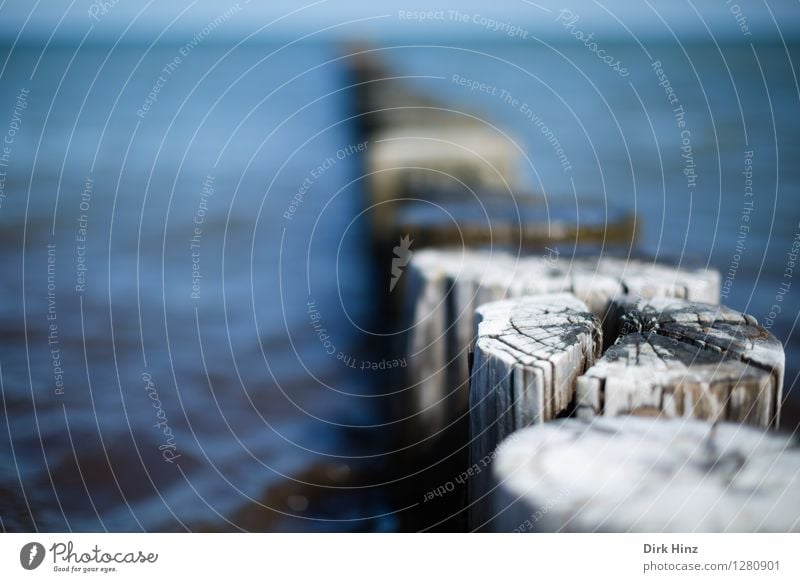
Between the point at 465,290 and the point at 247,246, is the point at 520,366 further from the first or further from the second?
the point at 247,246

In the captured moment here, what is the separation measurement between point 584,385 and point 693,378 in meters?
0.10

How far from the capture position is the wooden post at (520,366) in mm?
701

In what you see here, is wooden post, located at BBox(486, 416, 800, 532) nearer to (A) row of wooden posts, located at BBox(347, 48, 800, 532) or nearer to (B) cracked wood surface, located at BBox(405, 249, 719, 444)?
(A) row of wooden posts, located at BBox(347, 48, 800, 532)

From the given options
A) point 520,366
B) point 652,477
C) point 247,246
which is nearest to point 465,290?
point 520,366

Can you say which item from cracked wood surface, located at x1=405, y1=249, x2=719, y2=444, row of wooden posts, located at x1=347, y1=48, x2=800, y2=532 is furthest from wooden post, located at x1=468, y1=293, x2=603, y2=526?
cracked wood surface, located at x1=405, y1=249, x2=719, y2=444

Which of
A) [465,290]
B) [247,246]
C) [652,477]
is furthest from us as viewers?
[247,246]

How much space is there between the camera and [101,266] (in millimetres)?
1652

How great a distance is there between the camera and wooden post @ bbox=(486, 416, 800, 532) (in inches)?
24.5

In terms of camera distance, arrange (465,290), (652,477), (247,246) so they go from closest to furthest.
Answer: (652,477) → (465,290) → (247,246)

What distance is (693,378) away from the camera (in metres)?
0.68

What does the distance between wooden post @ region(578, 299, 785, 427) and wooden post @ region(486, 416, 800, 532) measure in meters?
0.02

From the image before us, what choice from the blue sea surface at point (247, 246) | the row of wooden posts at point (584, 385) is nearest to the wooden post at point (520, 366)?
the row of wooden posts at point (584, 385)

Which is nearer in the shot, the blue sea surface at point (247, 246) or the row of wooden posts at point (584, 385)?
the row of wooden posts at point (584, 385)

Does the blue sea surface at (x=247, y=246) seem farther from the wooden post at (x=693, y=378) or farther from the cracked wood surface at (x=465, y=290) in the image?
the wooden post at (x=693, y=378)
